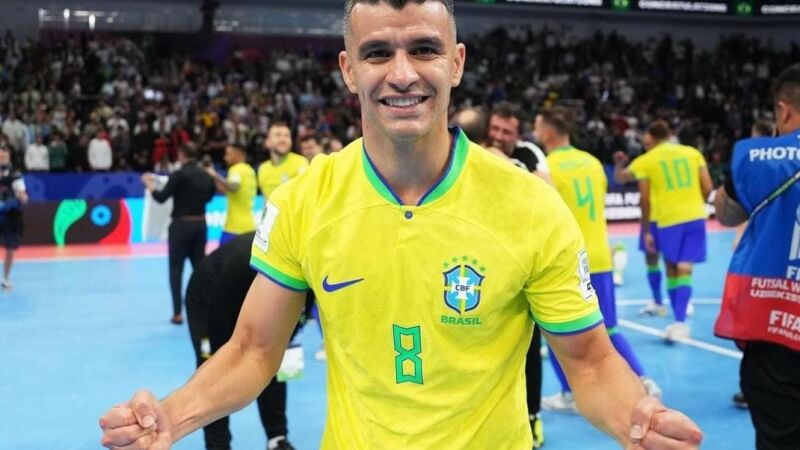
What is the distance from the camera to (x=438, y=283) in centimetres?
231

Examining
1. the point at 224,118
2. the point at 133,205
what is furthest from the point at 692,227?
the point at 224,118

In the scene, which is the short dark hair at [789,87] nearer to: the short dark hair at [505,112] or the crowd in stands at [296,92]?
the short dark hair at [505,112]

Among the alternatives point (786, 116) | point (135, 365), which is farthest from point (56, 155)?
point (786, 116)

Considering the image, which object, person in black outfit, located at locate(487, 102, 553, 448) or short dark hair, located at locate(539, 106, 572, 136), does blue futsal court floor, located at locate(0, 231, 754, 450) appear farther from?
short dark hair, located at locate(539, 106, 572, 136)

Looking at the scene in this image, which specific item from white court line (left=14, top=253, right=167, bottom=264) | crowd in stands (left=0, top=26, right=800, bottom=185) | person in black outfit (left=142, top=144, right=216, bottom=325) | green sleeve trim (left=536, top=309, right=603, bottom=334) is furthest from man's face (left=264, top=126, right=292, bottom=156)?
green sleeve trim (left=536, top=309, right=603, bottom=334)

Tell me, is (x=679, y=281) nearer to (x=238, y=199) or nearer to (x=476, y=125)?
(x=476, y=125)

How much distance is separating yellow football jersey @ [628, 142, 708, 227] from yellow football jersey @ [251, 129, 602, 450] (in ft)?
23.2

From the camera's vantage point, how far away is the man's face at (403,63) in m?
2.17

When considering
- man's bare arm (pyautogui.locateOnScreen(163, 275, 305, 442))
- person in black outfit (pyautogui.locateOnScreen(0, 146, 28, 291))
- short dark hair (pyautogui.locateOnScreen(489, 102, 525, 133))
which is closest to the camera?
man's bare arm (pyautogui.locateOnScreen(163, 275, 305, 442))

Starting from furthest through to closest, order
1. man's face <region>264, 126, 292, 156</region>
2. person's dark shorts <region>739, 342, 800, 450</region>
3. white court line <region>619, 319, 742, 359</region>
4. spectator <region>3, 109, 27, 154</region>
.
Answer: spectator <region>3, 109, 27, 154</region> < man's face <region>264, 126, 292, 156</region> < white court line <region>619, 319, 742, 359</region> < person's dark shorts <region>739, 342, 800, 450</region>

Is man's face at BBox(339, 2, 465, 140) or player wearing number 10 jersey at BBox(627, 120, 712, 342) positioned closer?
man's face at BBox(339, 2, 465, 140)

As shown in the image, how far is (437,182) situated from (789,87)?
8.29ft

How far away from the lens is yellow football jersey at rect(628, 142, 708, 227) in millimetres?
9000

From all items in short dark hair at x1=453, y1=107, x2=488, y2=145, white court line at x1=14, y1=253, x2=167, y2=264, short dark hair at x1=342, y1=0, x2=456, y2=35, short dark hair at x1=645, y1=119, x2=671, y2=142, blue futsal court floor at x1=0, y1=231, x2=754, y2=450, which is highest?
short dark hair at x1=342, y1=0, x2=456, y2=35
